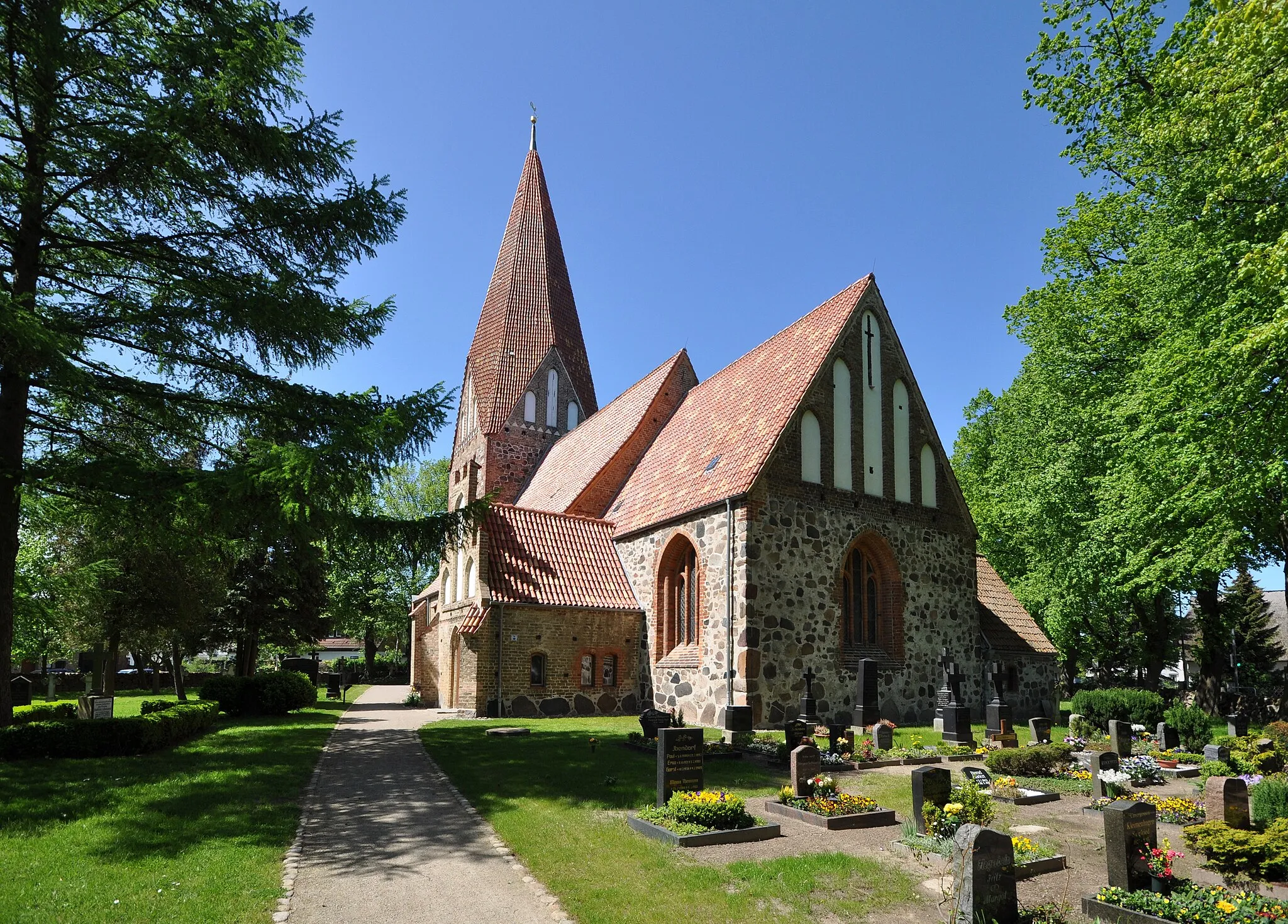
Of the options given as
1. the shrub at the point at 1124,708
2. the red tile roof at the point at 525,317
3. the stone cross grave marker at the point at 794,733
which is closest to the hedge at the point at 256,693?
the red tile roof at the point at 525,317

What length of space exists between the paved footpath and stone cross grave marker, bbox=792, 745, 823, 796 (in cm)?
360

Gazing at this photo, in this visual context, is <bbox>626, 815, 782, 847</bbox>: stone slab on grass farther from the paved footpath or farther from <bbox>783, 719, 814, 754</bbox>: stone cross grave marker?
<bbox>783, 719, 814, 754</bbox>: stone cross grave marker

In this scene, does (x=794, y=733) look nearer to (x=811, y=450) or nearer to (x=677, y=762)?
(x=677, y=762)

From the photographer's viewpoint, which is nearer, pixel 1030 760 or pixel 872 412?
pixel 1030 760

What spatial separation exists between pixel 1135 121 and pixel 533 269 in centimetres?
2339

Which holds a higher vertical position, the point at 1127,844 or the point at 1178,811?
the point at 1127,844

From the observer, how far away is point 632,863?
726cm

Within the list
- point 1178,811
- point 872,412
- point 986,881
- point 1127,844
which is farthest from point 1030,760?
point 872,412

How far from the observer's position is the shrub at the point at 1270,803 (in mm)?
8609

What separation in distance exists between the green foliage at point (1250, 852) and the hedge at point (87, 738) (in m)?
14.4

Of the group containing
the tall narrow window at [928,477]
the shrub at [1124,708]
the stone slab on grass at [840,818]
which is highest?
the tall narrow window at [928,477]

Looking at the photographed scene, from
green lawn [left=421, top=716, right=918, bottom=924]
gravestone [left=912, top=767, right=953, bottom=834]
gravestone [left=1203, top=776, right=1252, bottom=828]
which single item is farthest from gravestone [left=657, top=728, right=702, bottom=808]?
gravestone [left=1203, top=776, right=1252, bottom=828]

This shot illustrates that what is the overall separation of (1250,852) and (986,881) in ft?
10.1

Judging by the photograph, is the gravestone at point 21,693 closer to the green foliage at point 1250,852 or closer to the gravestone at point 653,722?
the gravestone at point 653,722
